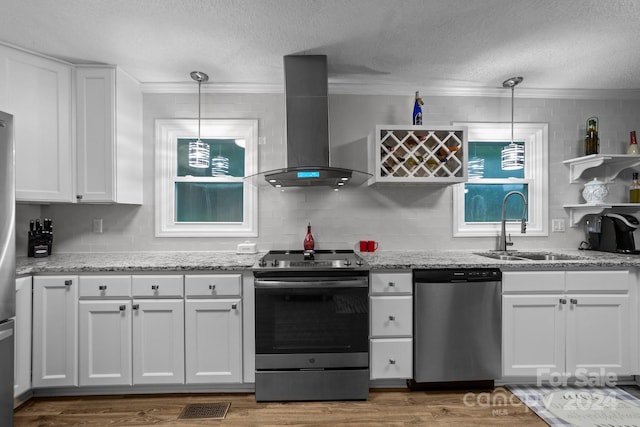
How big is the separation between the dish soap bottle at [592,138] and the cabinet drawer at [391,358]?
95.4 inches

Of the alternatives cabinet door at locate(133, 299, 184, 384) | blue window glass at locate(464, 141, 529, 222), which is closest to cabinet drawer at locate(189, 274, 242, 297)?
cabinet door at locate(133, 299, 184, 384)

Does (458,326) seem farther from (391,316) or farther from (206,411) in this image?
(206,411)

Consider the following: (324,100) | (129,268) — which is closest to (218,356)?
(129,268)

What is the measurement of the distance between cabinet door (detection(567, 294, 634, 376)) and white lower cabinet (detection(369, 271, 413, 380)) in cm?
115

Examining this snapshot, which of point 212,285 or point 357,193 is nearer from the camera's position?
point 212,285

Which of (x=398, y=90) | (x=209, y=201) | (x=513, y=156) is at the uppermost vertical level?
(x=398, y=90)

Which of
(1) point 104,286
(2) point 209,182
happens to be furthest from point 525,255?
(1) point 104,286

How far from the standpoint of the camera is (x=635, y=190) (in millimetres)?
2850

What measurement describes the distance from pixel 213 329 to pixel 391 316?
123cm

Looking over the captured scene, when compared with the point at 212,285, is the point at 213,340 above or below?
below

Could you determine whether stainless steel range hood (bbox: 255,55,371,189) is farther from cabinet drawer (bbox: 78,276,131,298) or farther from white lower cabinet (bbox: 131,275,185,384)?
cabinet drawer (bbox: 78,276,131,298)

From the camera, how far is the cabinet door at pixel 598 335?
7.48ft

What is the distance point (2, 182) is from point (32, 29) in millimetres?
1096

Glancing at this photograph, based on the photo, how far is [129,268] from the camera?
2.17 meters
